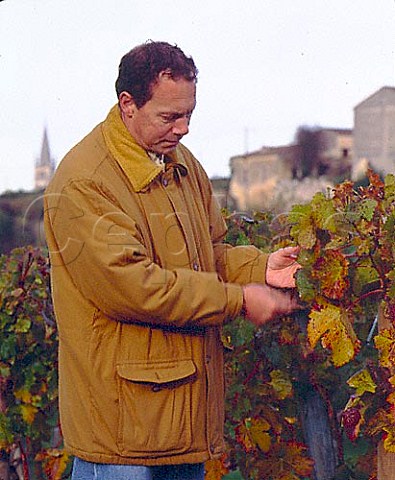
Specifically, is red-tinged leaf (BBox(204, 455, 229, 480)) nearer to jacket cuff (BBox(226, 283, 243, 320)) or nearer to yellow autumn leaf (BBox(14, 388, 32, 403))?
yellow autumn leaf (BBox(14, 388, 32, 403))

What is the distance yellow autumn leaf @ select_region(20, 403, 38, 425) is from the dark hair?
1989 millimetres

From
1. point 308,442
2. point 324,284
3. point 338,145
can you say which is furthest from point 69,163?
point 338,145

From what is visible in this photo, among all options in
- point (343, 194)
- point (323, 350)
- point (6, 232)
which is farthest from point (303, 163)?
point (343, 194)

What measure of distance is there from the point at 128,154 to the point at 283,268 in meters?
0.52

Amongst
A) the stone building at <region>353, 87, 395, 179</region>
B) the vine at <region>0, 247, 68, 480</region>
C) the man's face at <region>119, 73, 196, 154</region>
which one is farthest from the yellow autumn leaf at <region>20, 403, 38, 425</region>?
the stone building at <region>353, 87, 395, 179</region>

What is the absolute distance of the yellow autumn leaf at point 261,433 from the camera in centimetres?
330

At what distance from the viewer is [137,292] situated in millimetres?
2123

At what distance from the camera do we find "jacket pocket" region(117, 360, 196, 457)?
2.20 metres

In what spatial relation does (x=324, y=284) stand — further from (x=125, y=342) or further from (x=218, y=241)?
(x=125, y=342)

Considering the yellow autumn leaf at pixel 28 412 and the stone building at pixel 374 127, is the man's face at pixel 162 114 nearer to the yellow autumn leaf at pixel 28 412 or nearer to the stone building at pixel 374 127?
the yellow autumn leaf at pixel 28 412

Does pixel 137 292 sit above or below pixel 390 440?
above

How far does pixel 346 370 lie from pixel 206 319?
1.41 metres

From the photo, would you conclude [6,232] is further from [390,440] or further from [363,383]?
→ [390,440]

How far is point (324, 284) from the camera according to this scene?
7.91 ft
